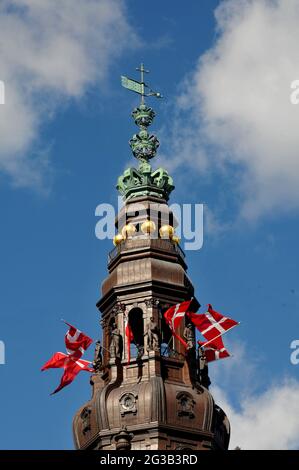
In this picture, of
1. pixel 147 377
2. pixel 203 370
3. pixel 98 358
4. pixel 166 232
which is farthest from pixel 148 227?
pixel 147 377

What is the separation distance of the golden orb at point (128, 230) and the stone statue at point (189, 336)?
1035 cm

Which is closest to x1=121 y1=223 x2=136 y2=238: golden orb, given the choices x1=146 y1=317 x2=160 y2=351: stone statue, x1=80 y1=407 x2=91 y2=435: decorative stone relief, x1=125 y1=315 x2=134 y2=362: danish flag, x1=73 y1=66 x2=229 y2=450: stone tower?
x1=73 y1=66 x2=229 y2=450: stone tower

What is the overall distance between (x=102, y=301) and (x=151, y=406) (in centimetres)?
1340

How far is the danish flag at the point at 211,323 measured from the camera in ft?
438

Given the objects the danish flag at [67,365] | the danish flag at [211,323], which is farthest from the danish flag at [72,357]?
the danish flag at [211,323]

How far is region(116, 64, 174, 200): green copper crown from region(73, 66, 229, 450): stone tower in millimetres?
83

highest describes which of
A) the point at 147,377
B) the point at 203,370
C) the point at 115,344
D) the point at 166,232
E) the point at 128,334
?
the point at 166,232

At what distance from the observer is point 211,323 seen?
5276 inches

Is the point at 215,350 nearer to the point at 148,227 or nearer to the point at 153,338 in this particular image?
the point at 153,338

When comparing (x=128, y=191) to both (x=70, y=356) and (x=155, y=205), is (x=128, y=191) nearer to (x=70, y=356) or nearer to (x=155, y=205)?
(x=155, y=205)

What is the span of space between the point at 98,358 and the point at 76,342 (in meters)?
2.50
